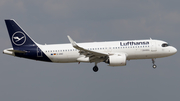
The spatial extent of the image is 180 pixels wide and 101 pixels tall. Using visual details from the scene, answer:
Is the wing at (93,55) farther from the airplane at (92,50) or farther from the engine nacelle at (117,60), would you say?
the engine nacelle at (117,60)

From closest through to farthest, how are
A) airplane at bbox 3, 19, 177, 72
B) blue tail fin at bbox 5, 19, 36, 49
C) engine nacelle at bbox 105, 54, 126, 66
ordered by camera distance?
engine nacelle at bbox 105, 54, 126, 66 < airplane at bbox 3, 19, 177, 72 < blue tail fin at bbox 5, 19, 36, 49

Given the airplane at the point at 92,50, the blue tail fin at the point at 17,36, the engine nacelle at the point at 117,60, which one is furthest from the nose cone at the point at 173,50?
the blue tail fin at the point at 17,36

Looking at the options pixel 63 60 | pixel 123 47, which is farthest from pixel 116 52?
pixel 63 60

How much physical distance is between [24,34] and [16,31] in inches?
53.4

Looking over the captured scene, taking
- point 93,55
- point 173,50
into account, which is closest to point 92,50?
point 93,55

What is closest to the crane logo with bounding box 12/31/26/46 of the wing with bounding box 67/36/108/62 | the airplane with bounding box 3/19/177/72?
the airplane with bounding box 3/19/177/72

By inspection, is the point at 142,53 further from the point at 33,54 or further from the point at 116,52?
the point at 33,54

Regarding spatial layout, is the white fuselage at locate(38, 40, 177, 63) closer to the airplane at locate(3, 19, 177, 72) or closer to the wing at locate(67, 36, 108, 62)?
the airplane at locate(3, 19, 177, 72)

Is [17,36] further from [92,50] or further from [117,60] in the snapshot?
[117,60]

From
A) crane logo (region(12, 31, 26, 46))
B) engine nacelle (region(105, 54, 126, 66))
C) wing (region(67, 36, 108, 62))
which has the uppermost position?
crane logo (region(12, 31, 26, 46))

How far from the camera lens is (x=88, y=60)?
5469 centimetres

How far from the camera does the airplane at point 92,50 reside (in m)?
54.5

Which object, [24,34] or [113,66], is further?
[24,34]

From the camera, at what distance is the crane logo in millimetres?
56594
